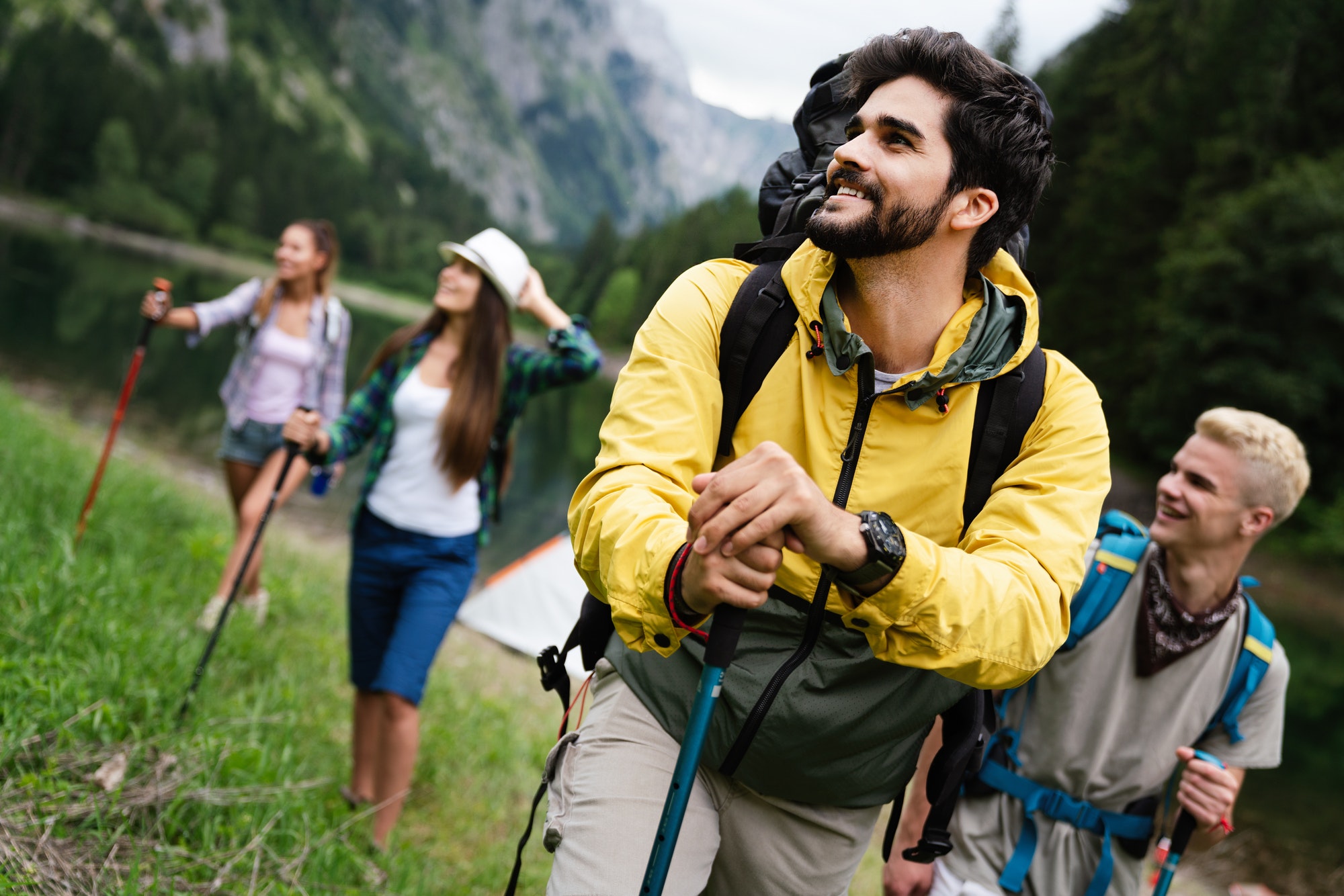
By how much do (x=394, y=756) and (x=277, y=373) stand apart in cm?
359

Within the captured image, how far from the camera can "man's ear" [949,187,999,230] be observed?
2260mm

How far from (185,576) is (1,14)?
329 ft

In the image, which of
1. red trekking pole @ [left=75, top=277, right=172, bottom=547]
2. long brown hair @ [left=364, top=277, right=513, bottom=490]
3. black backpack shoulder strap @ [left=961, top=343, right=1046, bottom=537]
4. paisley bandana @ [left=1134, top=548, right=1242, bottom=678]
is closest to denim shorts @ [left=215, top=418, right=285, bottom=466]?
red trekking pole @ [left=75, top=277, right=172, bottom=547]

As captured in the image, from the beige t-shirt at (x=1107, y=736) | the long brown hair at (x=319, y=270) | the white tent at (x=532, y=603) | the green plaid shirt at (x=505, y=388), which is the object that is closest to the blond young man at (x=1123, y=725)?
the beige t-shirt at (x=1107, y=736)

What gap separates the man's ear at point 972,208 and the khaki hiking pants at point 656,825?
136 cm

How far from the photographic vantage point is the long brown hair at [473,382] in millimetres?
4523

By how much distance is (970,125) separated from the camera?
2.25 metres

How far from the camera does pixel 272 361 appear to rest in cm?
684

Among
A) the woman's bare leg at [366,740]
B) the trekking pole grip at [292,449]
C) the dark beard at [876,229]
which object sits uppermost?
the dark beard at [876,229]

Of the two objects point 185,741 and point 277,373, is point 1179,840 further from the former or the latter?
point 277,373

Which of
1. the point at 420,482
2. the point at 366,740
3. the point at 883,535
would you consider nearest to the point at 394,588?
the point at 420,482

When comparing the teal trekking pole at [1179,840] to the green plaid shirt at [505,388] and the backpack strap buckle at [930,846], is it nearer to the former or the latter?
the backpack strap buckle at [930,846]

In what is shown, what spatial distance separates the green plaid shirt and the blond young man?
252cm

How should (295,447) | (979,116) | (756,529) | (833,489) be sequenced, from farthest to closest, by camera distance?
1. (295,447)
2. (979,116)
3. (833,489)
4. (756,529)
